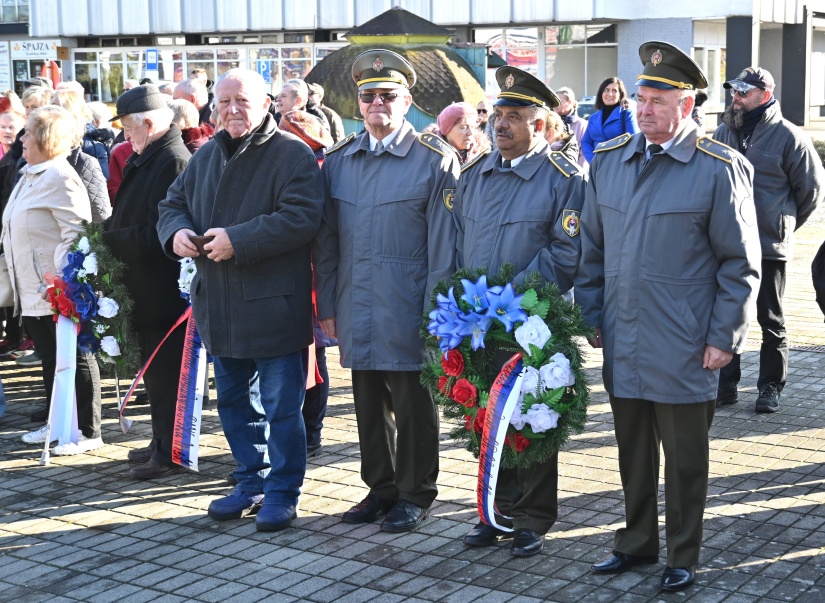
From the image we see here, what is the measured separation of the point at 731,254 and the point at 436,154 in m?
1.59

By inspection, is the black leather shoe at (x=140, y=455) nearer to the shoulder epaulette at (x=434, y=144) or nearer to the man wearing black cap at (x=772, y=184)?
the shoulder epaulette at (x=434, y=144)

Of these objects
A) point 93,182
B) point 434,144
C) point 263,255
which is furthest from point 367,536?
point 93,182

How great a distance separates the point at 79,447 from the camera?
713 cm

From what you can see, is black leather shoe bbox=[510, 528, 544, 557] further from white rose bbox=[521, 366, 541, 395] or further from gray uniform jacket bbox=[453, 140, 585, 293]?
gray uniform jacket bbox=[453, 140, 585, 293]

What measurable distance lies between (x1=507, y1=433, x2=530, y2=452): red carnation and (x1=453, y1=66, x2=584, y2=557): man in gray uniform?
0.25m

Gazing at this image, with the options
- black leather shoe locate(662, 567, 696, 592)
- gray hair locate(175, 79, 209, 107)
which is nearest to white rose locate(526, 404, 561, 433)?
black leather shoe locate(662, 567, 696, 592)

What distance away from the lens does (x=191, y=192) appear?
231 inches

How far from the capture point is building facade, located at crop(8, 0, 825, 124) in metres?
39.0

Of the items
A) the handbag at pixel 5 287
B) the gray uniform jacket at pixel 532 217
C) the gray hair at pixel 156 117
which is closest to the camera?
the gray uniform jacket at pixel 532 217

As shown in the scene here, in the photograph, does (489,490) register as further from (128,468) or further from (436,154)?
(128,468)

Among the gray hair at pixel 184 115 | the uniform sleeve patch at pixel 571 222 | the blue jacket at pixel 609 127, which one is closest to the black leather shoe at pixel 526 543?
the uniform sleeve patch at pixel 571 222

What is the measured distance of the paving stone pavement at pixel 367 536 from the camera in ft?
16.0

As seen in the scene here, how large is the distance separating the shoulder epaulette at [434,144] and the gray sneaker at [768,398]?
10.0 ft

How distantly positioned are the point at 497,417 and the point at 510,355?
0.33 meters
